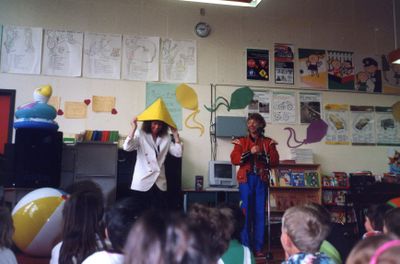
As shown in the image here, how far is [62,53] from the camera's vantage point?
16.9 ft

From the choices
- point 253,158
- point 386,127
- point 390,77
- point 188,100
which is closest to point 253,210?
point 253,158

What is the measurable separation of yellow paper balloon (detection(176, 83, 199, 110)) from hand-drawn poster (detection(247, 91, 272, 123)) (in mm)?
764

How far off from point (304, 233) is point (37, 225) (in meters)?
2.22

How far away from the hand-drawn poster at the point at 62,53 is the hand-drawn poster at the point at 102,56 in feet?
0.33

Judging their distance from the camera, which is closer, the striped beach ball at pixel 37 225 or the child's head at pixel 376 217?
the child's head at pixel 376 217

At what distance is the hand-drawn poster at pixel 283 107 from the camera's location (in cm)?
559

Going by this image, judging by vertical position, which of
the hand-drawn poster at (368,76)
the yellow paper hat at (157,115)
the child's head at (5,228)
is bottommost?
the child's head at (5,228)

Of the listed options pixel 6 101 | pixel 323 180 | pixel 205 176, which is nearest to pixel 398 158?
pixel 323 180

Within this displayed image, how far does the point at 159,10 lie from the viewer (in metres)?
5.51

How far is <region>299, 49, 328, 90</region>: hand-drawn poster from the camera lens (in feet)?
18.9

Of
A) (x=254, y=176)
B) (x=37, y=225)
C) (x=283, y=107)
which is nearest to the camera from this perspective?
(x=37, y=225)

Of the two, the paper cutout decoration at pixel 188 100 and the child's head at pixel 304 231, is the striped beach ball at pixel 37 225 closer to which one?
the child's head at pixel 304 231

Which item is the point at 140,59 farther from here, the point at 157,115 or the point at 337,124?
the point at 337,124

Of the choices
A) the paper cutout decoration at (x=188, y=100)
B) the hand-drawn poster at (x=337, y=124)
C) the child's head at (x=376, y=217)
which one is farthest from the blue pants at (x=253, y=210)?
the hand-drawn poster at (x=337, y=124)
